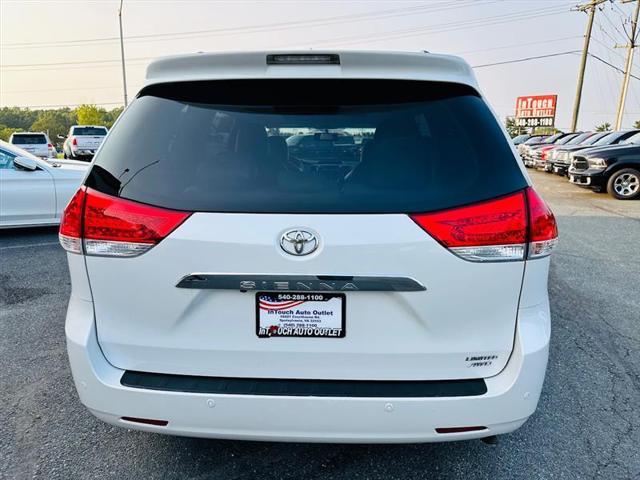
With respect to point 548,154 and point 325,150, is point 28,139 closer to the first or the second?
point 548,154

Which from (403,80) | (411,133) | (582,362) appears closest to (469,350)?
(411,133)

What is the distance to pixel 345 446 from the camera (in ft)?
8.68

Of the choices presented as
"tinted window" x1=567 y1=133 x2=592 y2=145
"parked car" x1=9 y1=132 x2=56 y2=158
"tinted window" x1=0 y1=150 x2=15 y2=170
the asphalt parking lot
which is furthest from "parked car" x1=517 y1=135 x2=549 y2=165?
"tinted window" x1=0 y1=150 x2=15 y2=170

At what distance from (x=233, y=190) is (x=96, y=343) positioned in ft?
2.68

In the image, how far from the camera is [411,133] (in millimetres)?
2049

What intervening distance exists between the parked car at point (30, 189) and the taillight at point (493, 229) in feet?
22.1

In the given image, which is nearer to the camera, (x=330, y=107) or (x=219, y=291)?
(x=219, y=291)

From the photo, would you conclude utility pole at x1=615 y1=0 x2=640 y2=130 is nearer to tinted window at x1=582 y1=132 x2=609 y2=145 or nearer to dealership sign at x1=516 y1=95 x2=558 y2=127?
tinted window at x1=582 y1=132 x2=609 y2=145

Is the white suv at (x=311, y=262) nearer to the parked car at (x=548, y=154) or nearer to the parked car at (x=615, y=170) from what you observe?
the parked car at (x=615, y=170)

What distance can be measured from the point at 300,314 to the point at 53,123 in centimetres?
13700

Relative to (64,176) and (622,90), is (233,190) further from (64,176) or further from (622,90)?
(622,90)

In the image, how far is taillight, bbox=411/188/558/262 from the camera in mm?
1861

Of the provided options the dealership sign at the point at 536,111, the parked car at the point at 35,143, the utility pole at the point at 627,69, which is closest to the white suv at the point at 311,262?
the parked car at the point at 35,143

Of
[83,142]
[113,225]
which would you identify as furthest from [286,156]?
[83,142]
